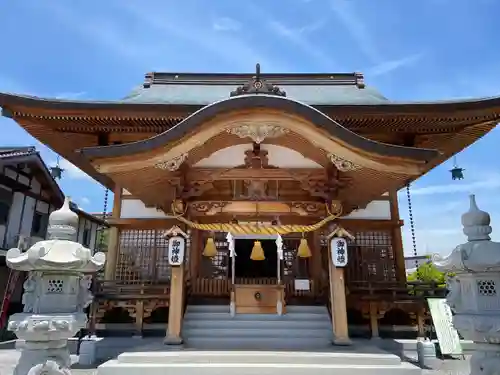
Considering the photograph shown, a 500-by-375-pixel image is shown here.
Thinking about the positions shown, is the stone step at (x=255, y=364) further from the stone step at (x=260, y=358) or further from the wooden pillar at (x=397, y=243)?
the wooden pillar at (x=397, y=243)

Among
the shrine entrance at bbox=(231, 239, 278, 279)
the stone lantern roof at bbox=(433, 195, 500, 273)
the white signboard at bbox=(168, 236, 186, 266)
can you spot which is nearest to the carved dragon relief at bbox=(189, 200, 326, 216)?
the white signboard at bbox=(168, 236, 186, 266)

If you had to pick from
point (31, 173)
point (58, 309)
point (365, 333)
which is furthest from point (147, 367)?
point (31, 173)

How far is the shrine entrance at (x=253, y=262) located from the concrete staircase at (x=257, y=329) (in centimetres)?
533

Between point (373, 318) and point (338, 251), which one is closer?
point (338, 251)

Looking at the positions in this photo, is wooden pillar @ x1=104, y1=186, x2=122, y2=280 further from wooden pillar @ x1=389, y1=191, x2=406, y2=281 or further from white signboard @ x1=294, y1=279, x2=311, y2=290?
wooden pillar @ x1=389, y1=191, x2=406, y2=281

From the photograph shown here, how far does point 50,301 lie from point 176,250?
3752 mm

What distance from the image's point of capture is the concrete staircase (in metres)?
7.68

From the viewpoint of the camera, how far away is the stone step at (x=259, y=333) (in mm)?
8070

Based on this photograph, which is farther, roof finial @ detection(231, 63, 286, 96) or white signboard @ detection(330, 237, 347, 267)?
white signboard @ detection(330, 237, 347, 267)

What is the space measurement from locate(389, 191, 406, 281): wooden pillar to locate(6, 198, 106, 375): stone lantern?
897 centimetres

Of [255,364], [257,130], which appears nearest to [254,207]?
[257,130]

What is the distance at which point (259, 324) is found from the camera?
8.59m

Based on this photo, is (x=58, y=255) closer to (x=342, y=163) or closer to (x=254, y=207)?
(x=342, y=163)

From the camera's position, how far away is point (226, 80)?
15.1m
